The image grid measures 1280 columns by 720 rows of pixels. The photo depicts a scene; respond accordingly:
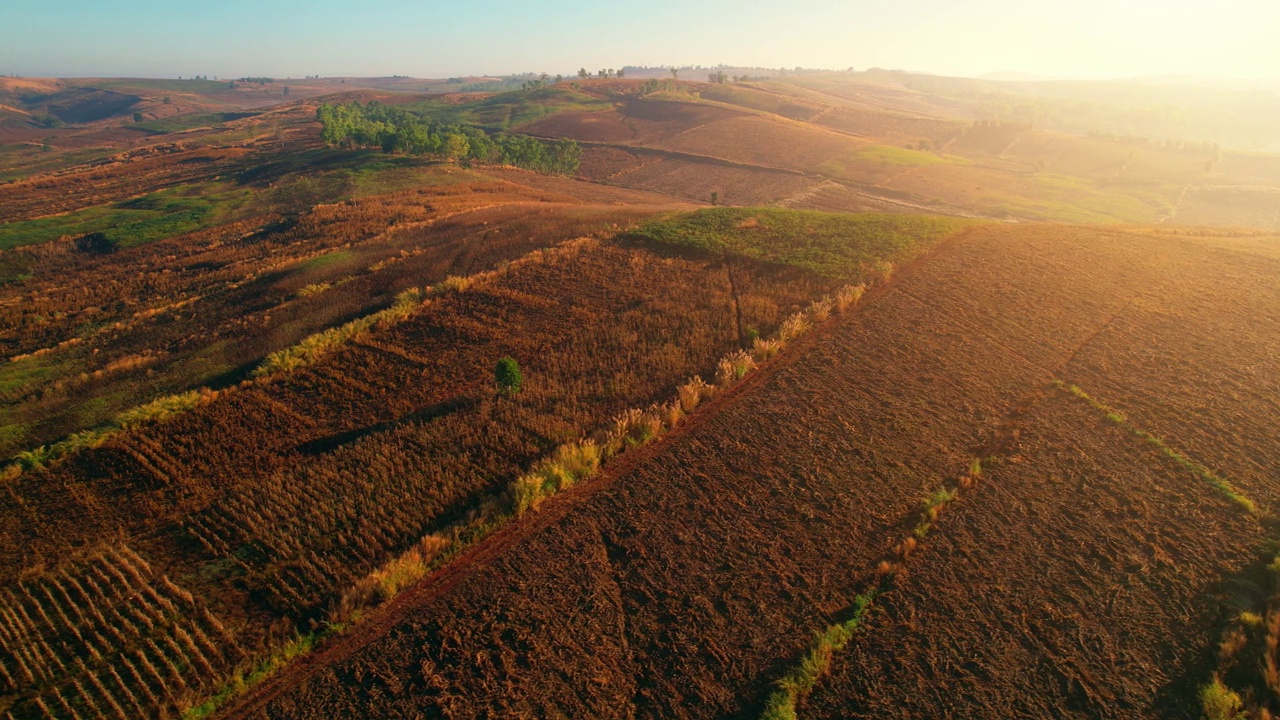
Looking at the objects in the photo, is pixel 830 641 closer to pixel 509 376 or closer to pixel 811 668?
pixel 811 668

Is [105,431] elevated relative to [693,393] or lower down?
lower down

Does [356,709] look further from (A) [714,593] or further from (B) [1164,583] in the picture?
(B) [1164,583]

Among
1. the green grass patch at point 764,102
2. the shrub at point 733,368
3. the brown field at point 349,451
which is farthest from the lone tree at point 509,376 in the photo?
the green grass patch at point 764,102

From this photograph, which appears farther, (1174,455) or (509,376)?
(509,376)

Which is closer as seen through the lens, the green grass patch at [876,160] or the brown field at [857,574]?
the brown field at [857,574]

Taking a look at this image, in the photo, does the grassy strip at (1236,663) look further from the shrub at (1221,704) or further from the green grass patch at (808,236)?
the green grass patch at (808,236)

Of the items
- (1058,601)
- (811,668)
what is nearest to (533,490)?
(811,668)

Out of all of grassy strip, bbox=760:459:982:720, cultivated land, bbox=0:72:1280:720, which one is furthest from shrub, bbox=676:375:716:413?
grassy strip, bbox=760:459:982:720
